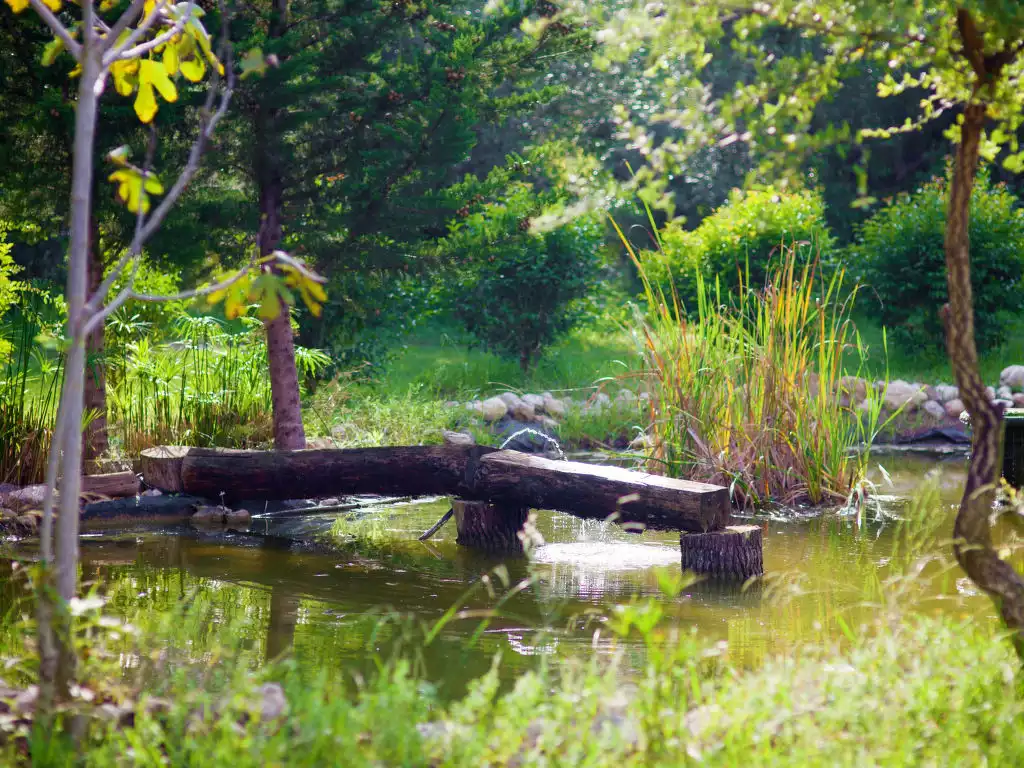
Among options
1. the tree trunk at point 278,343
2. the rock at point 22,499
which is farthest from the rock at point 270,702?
the tree trunk at point 278,343

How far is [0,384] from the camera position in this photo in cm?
665

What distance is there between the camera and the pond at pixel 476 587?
4.28 metres

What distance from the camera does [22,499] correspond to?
6.37 metres

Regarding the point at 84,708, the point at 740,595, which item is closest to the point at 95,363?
the point at 740,595

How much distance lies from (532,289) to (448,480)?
24.0ft

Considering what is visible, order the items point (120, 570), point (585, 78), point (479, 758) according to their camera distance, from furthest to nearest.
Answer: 1. point (585, 78)
2. point (120, 570)
3. point (479, 758)

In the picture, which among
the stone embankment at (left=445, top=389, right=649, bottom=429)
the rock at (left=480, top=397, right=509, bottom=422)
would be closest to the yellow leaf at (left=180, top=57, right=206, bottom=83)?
the stone embankment at (left=445, top=389, right=649, bottom=429)

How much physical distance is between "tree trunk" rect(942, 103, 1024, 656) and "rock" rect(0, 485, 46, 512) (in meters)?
5.06

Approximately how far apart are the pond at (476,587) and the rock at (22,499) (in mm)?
379

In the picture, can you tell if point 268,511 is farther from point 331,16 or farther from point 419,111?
point 331,16

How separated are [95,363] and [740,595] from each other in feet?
13.9

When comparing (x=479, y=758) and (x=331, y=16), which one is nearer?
(x=479, y=758)

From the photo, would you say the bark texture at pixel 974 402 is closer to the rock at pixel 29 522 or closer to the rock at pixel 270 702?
the rock at pixel 270 702

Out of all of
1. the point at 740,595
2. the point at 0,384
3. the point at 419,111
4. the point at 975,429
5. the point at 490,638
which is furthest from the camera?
the point at 419,111
